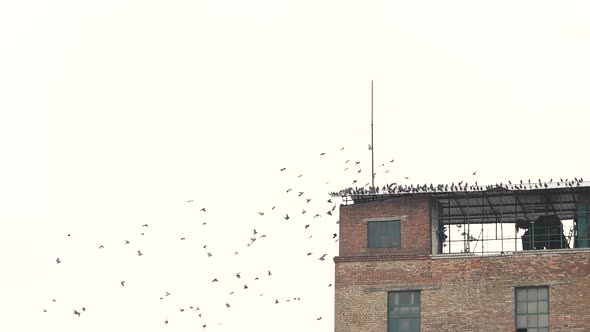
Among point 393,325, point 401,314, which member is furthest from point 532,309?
point 393,325

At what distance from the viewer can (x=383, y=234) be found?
3071 inches

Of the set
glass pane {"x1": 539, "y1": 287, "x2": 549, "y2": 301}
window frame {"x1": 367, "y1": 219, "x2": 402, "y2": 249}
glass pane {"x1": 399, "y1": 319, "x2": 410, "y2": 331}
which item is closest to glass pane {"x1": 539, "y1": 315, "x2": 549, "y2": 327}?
glass pane {"x1": 539, "y1": 287, "x2": 549, "y2": 301}

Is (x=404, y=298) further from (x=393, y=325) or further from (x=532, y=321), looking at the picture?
(x=532, y=321)

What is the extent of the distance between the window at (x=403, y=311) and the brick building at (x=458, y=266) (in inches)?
1.7

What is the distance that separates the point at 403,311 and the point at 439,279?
2.11 metres

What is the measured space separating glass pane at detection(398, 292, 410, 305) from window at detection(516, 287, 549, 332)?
4.79m

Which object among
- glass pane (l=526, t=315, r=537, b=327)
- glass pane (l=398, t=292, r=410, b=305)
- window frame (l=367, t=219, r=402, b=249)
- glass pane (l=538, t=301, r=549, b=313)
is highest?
window frame (l=367, t=219, r=402, b=249)

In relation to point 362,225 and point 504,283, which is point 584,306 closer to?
point 504,283

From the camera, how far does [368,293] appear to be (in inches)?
3056

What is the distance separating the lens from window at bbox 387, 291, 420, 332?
252ft

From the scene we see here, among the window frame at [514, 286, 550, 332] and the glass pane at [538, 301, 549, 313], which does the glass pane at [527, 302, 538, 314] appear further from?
the glass pane at [538, 301, 549, 313]

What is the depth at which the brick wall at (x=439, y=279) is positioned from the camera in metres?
75.2

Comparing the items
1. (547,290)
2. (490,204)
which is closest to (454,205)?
(490,204)

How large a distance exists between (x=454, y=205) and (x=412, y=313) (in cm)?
571
